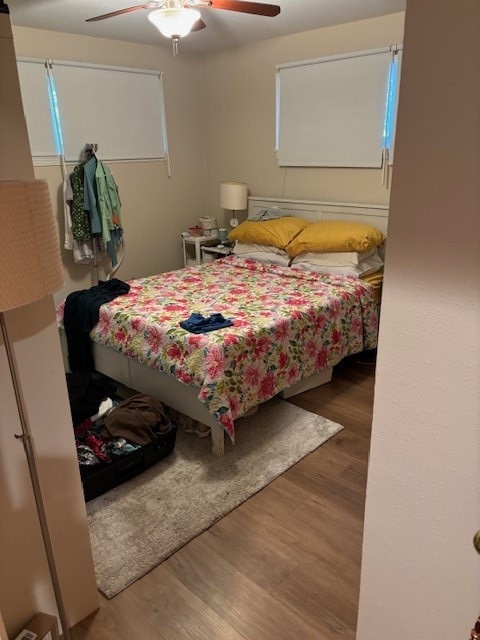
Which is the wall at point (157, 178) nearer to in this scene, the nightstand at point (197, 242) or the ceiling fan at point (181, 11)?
the nightstand at point (197, 242)

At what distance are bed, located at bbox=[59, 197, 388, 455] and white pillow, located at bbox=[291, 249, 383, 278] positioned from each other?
8cm

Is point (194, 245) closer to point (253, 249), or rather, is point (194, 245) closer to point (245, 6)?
point (253, 249)

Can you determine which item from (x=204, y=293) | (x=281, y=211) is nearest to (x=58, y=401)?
(x=204, y=293)

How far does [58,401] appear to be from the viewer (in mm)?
1521

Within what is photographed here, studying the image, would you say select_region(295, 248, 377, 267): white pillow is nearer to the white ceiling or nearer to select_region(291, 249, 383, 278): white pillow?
select_region(291, 249, 383, 278): white pillow

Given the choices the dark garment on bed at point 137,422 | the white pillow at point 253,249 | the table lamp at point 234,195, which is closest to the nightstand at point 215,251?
the white pillow at point 253,249

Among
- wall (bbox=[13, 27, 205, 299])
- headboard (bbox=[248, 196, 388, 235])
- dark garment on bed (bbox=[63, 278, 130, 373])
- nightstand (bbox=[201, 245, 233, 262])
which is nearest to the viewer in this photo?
dark garment on bed (bbox=[63, 278, 130, 373])

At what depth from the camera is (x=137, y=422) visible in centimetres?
254

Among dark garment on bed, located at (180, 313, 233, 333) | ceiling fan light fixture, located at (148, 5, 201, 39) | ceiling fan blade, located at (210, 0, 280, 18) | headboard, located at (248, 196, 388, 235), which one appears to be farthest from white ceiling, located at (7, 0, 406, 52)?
dark garment on bed, located at (180, 313, 233, 333)

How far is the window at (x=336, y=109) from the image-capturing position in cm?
367

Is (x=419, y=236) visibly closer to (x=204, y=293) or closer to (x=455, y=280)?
(x=455, y=280)

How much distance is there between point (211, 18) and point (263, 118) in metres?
1.11

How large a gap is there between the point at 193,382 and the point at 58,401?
1.07 metres

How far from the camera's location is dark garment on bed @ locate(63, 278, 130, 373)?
3141 millimetres
